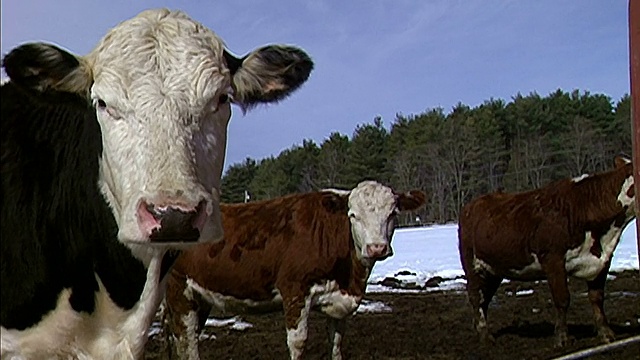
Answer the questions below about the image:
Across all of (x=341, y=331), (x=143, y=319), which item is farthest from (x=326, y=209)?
(x=143, y=319)

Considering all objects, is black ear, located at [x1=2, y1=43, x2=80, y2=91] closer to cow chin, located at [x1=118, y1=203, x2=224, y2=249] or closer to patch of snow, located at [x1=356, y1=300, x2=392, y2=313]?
cow chin, located at [x1=118, y1=203, x2=224, y2=249]

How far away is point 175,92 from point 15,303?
75 cm

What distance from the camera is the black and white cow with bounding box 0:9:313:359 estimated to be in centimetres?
188

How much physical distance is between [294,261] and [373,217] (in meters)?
0.66

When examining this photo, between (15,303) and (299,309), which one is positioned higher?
(15,303)

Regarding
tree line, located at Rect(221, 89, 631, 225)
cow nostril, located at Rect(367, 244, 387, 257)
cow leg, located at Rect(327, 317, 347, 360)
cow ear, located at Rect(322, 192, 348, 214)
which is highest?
tree line, located at Rect(221, 89, 631, 225)

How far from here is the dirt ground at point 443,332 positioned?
6228mm

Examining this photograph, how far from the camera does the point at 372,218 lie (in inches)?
206

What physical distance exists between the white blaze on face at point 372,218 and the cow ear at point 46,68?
3.25m

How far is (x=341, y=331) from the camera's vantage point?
5512 millimetres

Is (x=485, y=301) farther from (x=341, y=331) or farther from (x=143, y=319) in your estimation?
(x=143, y=319)

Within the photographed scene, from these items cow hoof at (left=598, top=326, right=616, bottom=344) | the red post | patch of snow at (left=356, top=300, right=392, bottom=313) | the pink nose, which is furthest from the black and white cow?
patch of snow at (left=356, top=300, right=392, bottom=313)

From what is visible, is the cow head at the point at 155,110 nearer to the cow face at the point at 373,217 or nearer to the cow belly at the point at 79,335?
the cow belly at the point at 79,335

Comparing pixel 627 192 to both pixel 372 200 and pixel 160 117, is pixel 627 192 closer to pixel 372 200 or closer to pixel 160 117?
pixel 372 200
